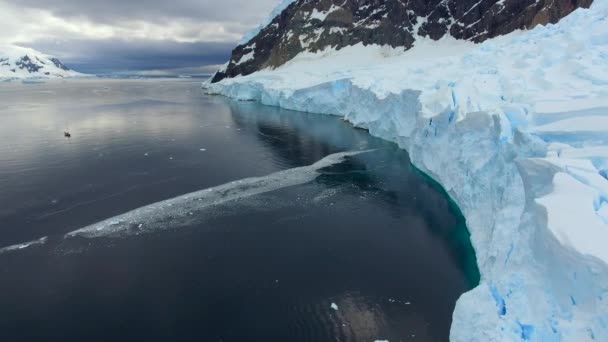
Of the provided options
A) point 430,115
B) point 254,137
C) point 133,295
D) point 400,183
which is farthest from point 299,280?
point 254,137

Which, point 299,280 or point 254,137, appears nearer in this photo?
point 299,280

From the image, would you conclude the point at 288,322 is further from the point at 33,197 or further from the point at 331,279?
the point at 33,197

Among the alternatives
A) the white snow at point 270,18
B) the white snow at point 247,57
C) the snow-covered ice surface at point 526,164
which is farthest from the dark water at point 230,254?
the white snow at point 270,18

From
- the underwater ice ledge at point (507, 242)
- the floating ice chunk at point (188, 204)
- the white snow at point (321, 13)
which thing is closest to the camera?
the underwater ice ledge at point (507, 242)

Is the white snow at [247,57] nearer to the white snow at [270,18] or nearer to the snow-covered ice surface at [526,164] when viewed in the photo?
the white snow at [270,18]

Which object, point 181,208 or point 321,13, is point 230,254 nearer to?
point 181,208

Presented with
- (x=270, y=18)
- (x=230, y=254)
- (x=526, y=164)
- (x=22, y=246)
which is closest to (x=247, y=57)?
(x=270, y=18)
